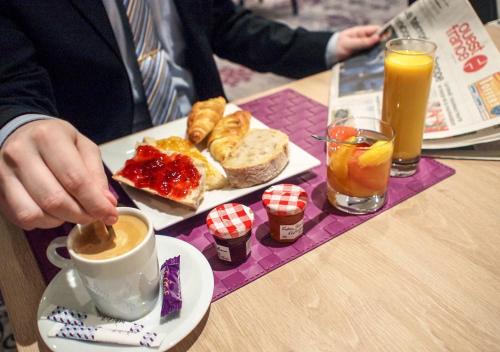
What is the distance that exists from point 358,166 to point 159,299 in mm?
398

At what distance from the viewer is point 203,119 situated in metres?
1.07

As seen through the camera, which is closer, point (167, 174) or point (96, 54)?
point (167, 174)

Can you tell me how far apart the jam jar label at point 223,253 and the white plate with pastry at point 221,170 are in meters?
0.12

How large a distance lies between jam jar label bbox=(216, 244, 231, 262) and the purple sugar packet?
0.07m

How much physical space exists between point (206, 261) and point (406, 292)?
30 cm

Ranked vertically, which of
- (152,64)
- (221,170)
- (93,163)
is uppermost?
(93,163)

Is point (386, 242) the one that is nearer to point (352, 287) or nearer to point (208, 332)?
point (352, 287)

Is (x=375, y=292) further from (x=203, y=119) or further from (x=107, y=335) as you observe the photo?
(x=203, y=119)

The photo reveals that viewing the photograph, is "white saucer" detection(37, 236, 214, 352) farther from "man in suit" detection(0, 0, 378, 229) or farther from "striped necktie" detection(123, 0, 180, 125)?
"striped necktie" detection(123, 0, 180, 125)

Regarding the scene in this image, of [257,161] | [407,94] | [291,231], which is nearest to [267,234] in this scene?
[291,231]

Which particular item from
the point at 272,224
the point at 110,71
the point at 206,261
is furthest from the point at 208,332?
the point at 110,71

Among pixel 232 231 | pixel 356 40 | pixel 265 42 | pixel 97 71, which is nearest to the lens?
pixel 232 231

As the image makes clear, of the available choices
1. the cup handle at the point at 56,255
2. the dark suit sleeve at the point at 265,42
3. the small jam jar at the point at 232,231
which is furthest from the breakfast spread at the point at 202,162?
the dark suit sleeve at the point at 265,42

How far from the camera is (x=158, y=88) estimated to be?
1.28m
